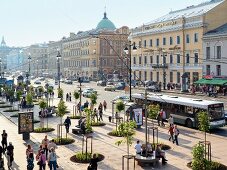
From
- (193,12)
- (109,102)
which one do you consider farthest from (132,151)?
(193,12)

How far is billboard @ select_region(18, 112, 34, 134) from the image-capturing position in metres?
26.5

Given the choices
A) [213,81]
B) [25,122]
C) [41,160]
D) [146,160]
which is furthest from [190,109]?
[213,81]

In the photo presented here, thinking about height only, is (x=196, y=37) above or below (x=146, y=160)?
above

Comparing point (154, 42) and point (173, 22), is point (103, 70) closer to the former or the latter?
point (154, 42)

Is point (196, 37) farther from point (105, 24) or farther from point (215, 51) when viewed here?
point (105, 24)

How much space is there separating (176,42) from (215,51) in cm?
1282

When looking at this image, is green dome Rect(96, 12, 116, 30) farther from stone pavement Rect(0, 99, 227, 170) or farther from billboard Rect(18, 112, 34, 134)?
billboard Rect(18, 112, 34, 134)

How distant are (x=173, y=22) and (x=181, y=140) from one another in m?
49.5

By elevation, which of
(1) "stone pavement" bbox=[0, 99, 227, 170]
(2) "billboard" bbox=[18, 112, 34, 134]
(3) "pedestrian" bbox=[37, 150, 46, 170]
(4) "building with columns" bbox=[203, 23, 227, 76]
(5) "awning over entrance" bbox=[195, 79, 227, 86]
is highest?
(4) "building with columns" bbox=[203, 23, 227, 76]

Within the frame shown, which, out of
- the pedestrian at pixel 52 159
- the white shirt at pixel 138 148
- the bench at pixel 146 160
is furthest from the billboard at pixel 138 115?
the pedestrian at pixel 52 159

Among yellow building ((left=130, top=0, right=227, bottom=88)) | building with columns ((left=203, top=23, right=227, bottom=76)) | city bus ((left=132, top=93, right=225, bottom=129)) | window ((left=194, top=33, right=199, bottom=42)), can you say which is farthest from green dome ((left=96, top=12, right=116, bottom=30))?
city bus ((left=132, top=93, right=225, bottom=129))

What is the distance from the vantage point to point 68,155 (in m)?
22.4

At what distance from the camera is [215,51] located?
60312 mm

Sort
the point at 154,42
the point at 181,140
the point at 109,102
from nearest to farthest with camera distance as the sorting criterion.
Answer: the point at 181,140
the point at 109,102
the point at 154,42
